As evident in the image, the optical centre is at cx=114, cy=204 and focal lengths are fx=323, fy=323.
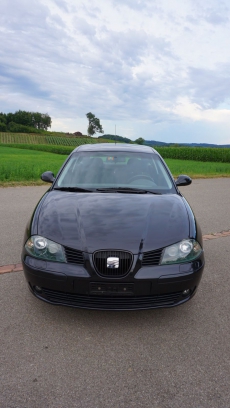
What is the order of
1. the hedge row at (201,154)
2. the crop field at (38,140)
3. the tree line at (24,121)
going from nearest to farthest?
the hedge row at (201,154)
the crop field at (38,140)
the tree line at (24,121)

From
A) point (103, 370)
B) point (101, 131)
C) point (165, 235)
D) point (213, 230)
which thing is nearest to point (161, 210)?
point (165, 235)

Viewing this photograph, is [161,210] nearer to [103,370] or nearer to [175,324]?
[175,324]

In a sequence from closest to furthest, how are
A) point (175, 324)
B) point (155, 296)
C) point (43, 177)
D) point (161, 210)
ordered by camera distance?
point (155, 296) → point (175, 324) → point (161, 210) → point (43, 177)

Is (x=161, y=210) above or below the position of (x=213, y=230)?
above

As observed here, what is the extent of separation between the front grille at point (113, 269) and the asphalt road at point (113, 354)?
1.77ft

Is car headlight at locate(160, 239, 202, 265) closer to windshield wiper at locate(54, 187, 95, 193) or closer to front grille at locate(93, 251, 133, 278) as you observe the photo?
front grille at locate(93, 251, 133, 278)

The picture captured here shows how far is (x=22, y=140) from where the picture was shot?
8950cm

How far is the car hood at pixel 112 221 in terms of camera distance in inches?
→ 103

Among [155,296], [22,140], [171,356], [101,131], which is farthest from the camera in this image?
[101,131]

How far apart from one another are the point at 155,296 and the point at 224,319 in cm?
81

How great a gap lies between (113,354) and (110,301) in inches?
14.9

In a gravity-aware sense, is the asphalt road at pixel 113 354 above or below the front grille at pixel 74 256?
below

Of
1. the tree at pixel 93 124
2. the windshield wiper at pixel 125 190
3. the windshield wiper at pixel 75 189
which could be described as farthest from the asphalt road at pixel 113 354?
the tree at pixel 93 124

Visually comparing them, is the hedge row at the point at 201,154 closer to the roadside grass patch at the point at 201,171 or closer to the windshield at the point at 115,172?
the roadside grass patch at the point at 201,171
